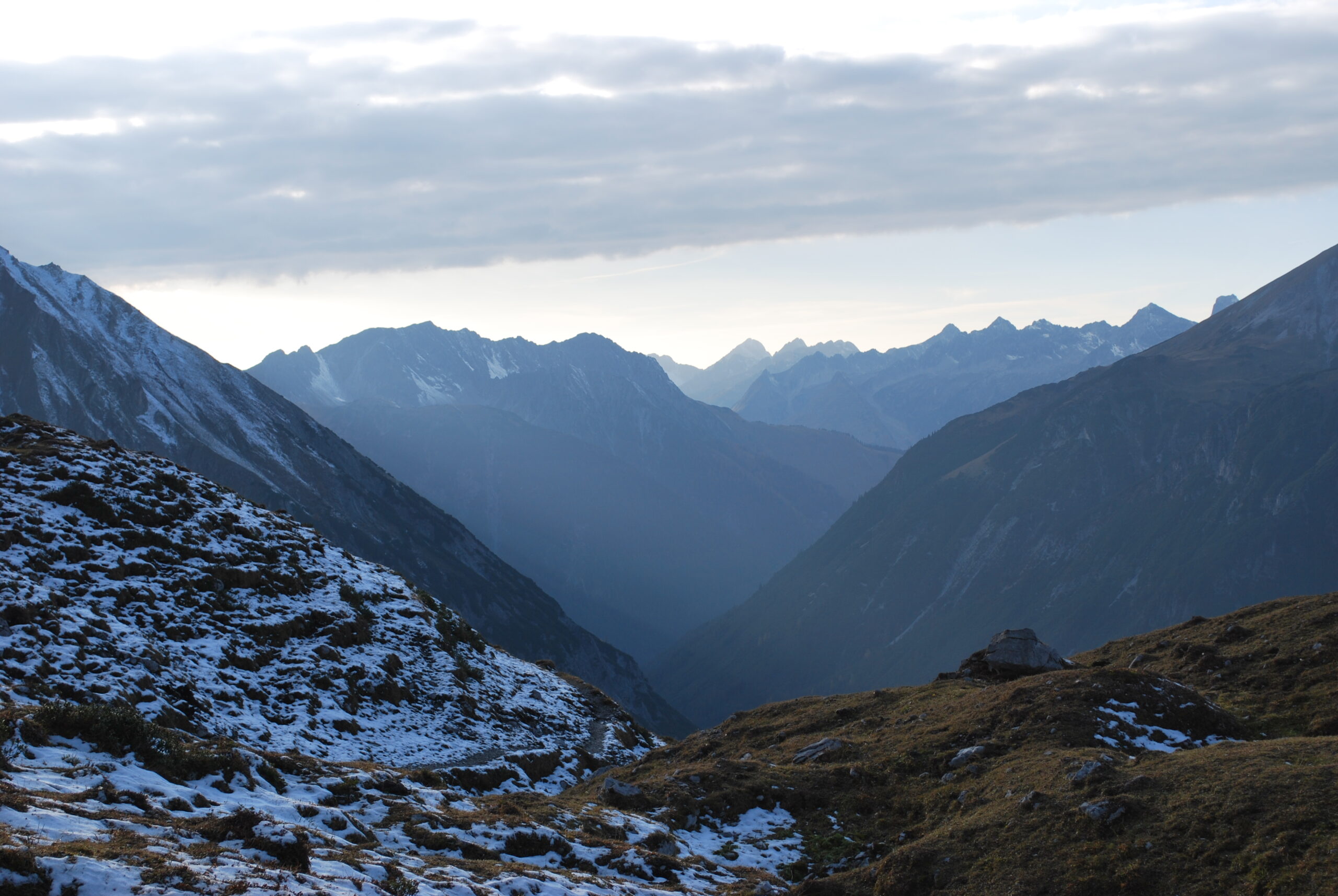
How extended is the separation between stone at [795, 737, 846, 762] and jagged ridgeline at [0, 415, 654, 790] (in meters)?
19.0

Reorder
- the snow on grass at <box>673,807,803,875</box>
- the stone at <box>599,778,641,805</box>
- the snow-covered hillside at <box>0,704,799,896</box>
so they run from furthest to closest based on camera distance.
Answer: the stone at <box>599,778,641,805</box>
the snow on grass at <box>673,807,803,875</box>
the snow-covered hillside at <box>0,704,799,896</box>

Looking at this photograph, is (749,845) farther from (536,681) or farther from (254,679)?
(536,681)

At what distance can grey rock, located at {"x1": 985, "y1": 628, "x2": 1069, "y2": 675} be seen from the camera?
2250 inches

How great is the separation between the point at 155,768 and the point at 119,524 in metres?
40.5

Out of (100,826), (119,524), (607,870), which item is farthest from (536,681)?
(100,826)

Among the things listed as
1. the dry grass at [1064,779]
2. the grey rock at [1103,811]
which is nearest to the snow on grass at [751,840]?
the dry grass at [1064,779]

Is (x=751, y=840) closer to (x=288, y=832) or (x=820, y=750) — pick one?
(x=820, y=750)

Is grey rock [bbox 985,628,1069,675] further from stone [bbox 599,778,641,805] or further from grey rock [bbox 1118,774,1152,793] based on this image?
stone [bbox 599,778,641,805]

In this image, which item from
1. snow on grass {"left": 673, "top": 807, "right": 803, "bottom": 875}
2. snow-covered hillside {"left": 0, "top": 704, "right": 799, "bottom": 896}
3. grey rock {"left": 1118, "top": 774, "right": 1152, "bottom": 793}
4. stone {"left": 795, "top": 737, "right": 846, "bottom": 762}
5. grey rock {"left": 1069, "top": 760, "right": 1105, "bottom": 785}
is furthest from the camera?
stone {"left": 795, "top": 737, "right": 846, "bottom": 762}

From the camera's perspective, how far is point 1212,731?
4012cm

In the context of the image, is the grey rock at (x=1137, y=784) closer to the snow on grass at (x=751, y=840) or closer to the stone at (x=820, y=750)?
the snow on grass at (x=751, y=840)

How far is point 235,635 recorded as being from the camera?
5819 cm

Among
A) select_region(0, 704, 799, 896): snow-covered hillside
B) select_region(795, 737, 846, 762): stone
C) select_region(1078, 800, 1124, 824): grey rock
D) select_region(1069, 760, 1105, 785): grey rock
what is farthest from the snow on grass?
select_region(1078, 800, 1124, 824): grey rock

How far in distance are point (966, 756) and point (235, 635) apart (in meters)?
44.9
